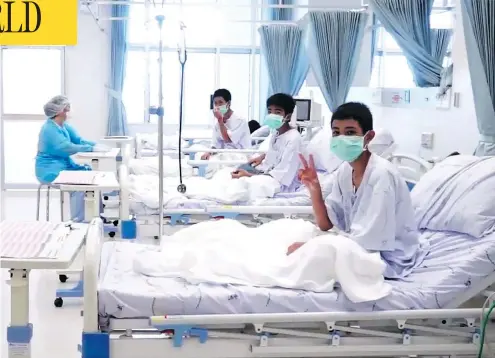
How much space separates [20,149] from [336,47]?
537 cm

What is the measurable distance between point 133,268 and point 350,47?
360cm

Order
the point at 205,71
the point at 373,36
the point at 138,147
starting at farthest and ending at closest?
the point at 205,71, the point at 138,147, the point at 373,36

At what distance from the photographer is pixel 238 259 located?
2621 millimetres

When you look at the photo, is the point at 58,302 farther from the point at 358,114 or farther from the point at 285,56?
the point at 285,56

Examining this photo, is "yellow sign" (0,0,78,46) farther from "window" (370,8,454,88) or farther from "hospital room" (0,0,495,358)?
"window" (370,8,454,88)

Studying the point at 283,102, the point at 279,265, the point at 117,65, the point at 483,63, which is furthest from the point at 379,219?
the point at 117,65

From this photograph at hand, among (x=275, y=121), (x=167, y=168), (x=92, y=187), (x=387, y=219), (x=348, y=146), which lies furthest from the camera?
(x=167, y=168)

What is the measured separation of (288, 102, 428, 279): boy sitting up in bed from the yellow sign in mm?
1323

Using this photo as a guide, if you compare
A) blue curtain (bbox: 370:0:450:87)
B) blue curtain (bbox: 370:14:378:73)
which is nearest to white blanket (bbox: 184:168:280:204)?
blue curtain (bbox: 370:0:450:87)

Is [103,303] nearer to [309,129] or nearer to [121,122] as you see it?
[309,129]

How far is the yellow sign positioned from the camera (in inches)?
103

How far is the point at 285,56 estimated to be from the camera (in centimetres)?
762

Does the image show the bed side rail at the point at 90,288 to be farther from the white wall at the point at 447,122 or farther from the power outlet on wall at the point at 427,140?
the power outlet on wall at the point at 427,140

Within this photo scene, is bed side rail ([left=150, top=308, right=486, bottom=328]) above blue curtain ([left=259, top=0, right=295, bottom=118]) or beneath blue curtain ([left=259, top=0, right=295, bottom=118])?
beneath
